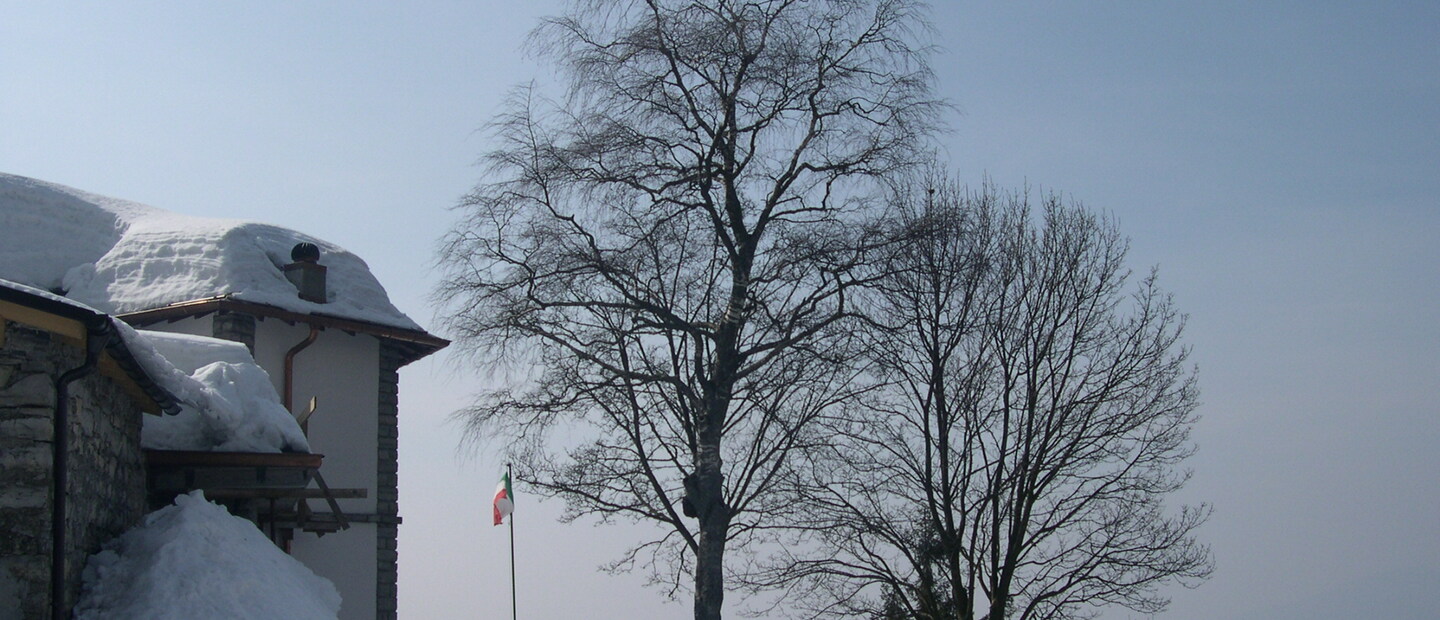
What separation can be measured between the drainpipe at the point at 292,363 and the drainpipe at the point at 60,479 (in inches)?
445

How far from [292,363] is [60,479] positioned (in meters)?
11.9

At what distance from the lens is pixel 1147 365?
59.6 feet

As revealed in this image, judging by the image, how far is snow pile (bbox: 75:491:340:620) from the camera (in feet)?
27.9

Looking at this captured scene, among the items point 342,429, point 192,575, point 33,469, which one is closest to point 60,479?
point 33,469

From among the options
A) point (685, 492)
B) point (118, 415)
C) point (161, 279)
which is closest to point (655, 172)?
point (685, 492)

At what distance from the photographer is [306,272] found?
20406 millimetres

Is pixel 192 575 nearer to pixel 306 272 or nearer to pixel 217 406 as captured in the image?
pixel 217 406

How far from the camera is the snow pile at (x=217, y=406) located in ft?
35.2

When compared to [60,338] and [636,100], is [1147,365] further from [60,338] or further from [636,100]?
[60,338]

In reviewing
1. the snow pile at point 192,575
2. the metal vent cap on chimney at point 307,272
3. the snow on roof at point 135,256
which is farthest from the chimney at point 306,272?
the snow pile at point 192,575

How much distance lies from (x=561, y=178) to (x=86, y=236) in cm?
919

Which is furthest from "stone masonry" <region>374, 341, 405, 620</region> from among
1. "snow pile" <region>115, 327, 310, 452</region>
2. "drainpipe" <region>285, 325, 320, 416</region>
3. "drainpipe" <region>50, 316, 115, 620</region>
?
"drainpipe" <region>50, 316, 115, 620</region>

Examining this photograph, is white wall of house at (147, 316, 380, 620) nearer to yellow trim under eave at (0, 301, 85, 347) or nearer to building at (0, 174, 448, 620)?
building at (0, 174, 448, 620)

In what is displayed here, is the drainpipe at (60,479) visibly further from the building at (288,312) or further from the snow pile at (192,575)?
the building at (288,312)
